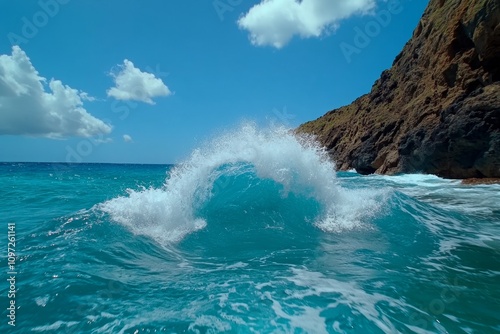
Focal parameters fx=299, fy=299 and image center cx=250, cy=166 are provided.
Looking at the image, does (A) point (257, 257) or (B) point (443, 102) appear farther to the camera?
(B) point (443, 102)

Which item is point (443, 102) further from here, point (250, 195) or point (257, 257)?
point (257, 257)

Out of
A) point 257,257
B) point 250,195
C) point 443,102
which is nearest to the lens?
point 257,257

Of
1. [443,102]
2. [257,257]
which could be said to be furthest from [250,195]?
[443,102]

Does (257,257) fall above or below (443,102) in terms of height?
below

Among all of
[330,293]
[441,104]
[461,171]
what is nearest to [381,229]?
[330,293]

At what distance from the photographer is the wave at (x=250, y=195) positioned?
8172 mm

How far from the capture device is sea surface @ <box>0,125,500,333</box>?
363cm

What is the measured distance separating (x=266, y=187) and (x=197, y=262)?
14.7ft

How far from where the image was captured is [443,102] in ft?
80.1

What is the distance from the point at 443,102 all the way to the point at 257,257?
25276 mm

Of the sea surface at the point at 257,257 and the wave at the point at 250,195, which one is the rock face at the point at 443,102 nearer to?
the sea surface at the point at 257,257

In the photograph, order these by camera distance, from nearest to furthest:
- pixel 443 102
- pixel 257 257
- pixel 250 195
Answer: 1. pixel 257 257
2. pixel 250 195
3. pixel 443 102

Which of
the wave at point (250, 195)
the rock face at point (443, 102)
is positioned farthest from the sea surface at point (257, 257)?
the rock face at point (443, 102)

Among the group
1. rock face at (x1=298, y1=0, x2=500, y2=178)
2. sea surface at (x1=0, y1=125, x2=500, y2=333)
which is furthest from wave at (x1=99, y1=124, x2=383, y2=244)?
rock face at (x1=298, y1=0, x2=500, y2=178)
